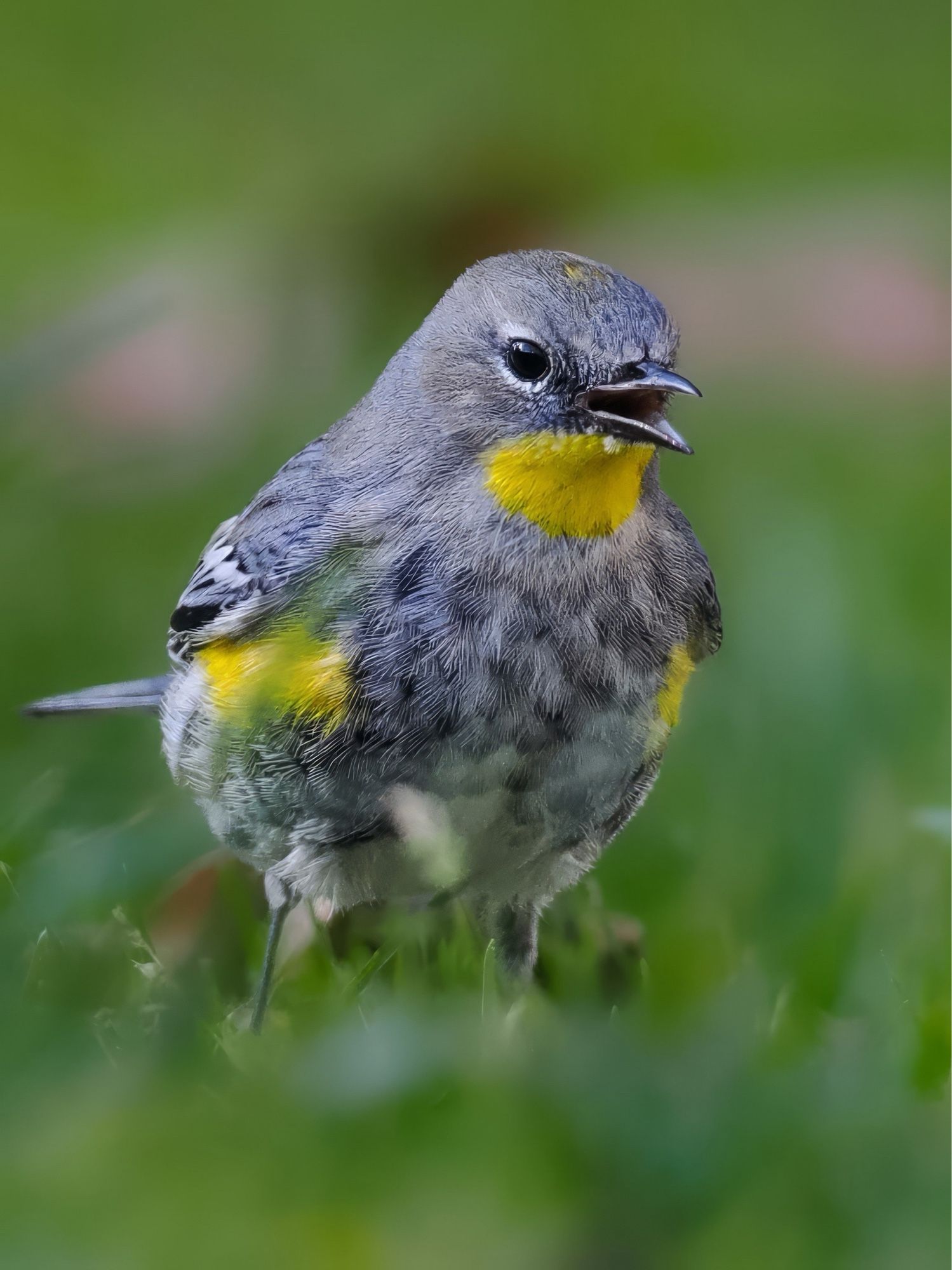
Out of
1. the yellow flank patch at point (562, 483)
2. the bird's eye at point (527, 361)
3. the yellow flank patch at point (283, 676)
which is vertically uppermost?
the bird's eye at point (527, 361)

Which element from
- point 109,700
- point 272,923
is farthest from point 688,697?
point 109,700

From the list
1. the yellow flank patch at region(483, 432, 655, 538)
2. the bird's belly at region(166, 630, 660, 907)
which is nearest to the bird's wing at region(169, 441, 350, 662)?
the bird's belly at region(166, 630, 660, 907)

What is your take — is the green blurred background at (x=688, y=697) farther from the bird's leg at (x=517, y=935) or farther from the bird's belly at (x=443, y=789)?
the bird's belly at (x=443, y=789)

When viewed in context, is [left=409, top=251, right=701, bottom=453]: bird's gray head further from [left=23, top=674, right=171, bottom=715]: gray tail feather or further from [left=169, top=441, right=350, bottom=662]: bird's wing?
[left=23, top=674, right=171, bottom=715]: gray tail feather

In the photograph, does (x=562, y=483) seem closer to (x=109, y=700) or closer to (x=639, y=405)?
(x=639, y=405)

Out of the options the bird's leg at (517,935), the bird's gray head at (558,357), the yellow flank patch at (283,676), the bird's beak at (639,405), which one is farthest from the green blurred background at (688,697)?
the bird's beak at (639,405)
